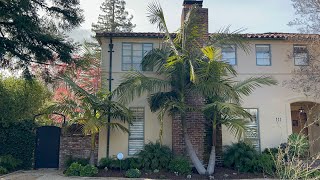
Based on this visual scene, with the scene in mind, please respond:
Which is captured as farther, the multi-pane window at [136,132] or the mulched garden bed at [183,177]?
the multi-pane window at [136,132]

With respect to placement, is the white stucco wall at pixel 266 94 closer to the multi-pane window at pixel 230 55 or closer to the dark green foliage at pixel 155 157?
the multi-pane window at pixel 230 55

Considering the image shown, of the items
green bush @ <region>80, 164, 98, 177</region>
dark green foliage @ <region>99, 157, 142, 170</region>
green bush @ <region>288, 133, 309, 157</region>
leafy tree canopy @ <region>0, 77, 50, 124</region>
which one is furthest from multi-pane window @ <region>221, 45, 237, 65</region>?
leafy tree canopy @ <region>0, 77, 50, 124</region>

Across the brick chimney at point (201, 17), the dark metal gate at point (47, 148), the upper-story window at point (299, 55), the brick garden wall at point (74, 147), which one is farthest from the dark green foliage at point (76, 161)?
the upper-story window at point (299, 55)

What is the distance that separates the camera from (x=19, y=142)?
44.0 ft

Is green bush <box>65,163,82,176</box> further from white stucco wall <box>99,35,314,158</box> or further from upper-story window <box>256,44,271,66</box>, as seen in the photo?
upper-story window <box>256,44,271,66</box>

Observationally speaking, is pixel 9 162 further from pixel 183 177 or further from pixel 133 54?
pixel 183 177

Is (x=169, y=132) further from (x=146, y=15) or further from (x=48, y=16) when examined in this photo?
(x=48, y=16)

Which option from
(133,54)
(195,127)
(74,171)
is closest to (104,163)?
(74,171)

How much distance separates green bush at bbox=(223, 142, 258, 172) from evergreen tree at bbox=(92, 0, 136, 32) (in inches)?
872

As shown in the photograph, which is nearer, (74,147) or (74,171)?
(74,171)

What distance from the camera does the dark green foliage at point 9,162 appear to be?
492 inches

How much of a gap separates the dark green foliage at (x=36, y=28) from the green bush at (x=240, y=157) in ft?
26.4

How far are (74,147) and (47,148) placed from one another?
139 cm

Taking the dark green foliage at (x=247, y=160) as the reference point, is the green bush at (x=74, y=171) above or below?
below
